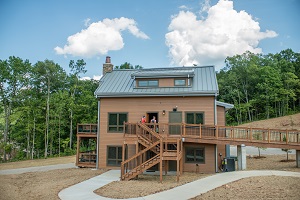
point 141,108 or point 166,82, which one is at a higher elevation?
point 166,82

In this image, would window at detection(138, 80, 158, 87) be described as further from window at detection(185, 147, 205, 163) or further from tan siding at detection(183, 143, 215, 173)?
tan siding at detection(183, 143, 215, 173)

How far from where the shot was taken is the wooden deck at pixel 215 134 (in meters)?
15.2

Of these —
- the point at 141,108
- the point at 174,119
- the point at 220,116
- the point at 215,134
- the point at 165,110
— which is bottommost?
the point at 215,134

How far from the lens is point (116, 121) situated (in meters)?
19.4

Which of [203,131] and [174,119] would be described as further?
[174,119]

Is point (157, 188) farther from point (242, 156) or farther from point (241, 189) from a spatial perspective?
point (242, 156)

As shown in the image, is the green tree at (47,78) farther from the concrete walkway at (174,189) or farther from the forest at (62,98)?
the concrete walkway at (174,189)

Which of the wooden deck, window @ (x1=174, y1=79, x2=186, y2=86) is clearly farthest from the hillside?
window @ (x1=174, y1=79, x2=186, y2=86)

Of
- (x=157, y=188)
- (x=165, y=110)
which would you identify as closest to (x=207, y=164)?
(x=165, y=110)

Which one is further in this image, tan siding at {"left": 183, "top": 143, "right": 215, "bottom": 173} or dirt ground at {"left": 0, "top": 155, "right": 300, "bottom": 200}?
tan siding at {"left": 183, "top": 143, "right": 215, "bottom": 173}

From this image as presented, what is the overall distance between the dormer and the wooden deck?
3.75 meters

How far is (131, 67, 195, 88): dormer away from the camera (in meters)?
19.1

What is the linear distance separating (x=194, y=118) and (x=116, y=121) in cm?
642

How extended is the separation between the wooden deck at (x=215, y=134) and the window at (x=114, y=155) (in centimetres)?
284
